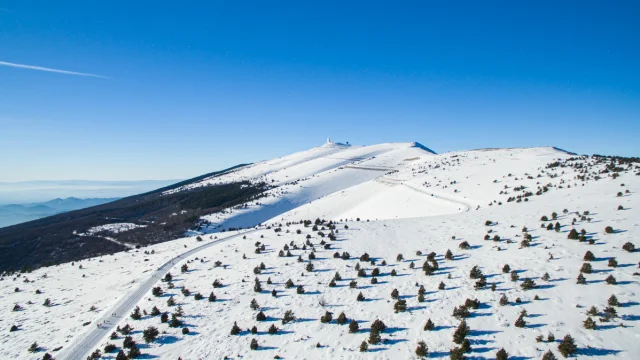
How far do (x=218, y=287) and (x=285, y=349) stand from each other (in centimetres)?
983

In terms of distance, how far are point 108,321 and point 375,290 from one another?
1705 centimetres

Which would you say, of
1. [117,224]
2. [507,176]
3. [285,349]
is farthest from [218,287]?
[117,224]

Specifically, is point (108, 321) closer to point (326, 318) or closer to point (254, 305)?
point (254, 305)

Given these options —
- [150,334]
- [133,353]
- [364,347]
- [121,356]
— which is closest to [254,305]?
[150,334]

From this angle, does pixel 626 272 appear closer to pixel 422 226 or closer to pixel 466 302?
pixel 466 302

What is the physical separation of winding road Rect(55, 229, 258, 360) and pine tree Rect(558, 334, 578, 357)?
22167 millimetres

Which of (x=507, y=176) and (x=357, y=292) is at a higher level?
(x=507, y=176)

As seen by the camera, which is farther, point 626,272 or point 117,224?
point 117,224

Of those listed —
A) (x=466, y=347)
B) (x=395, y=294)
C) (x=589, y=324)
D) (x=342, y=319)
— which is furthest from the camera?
(x=395, y=294)

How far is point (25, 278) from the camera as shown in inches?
1319

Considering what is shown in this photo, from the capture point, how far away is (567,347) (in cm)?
1202

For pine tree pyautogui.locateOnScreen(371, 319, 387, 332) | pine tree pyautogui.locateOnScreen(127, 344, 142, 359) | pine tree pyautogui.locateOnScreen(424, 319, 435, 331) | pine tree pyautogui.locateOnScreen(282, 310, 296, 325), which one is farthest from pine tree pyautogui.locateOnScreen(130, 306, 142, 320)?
pine tree pyautogui.locateOnScreen(424, 319, 435, 331)

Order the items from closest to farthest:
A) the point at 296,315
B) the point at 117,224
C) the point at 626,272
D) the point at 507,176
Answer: the point at 626,272, the point at 296,315, the point at 507,176, the point at 117,224

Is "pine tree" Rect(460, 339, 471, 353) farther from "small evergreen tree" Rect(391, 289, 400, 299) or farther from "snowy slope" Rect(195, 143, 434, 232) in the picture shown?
"snowy slope" Rect(195, 143, 434, 232)
